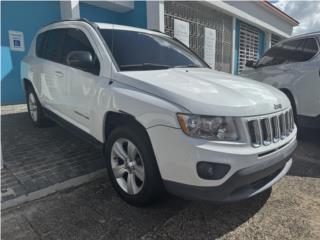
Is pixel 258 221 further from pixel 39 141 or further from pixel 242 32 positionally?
pixel 242 32

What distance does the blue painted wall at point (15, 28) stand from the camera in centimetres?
715

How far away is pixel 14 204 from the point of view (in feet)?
9.18

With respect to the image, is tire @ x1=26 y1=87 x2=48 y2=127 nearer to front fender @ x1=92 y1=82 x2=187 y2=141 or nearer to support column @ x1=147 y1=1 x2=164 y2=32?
front fender @ x1=92 y1=82 x2=187 y2=141

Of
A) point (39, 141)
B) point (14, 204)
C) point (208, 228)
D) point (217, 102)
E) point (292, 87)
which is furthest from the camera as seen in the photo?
point (292, 87)

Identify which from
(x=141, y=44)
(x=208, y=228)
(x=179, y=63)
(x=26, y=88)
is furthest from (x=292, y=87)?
(x=26, y=88)

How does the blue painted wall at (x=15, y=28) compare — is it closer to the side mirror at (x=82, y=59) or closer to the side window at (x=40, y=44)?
the side window at (x=40, y=44)

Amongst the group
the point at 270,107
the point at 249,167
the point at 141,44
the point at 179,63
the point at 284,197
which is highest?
the point at 141,44

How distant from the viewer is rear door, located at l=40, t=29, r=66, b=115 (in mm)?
3918

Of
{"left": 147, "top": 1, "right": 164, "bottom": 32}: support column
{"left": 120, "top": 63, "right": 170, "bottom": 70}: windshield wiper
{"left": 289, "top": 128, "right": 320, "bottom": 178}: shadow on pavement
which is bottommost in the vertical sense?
{"left": 289, "top": 128, "right": 320, "bottom": 178}: shadow on pavement

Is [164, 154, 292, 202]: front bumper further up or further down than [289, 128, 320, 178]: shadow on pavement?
further up

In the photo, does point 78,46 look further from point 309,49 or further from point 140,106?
point 309,49

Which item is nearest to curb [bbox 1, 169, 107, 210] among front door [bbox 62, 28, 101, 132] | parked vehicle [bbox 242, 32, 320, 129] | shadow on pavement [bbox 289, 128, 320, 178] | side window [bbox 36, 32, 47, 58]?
front door [bbox 62, 28, 101, 132]

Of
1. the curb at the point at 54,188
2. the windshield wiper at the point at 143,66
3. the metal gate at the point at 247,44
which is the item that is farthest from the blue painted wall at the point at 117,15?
the metal gate at the point at 247,44

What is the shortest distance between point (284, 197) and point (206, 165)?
1.47 m
